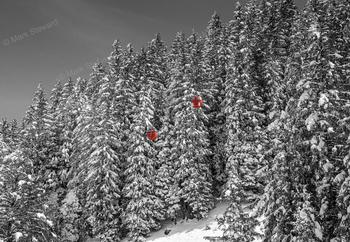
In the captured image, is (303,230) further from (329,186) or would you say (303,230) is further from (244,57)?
(244,57)

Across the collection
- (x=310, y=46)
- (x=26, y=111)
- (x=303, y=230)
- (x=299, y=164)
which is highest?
(x=26, y=111)

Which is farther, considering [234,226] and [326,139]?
[234,226]

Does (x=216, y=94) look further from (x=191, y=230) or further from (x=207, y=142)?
(x=191, y=230)

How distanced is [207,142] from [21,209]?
83.2ft

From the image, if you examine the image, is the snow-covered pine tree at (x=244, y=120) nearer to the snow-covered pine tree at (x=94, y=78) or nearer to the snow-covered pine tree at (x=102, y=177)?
the snow-covered pine tree at (x=102, y=177)

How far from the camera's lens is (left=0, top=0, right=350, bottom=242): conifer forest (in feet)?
48.6

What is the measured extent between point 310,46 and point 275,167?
6.26m

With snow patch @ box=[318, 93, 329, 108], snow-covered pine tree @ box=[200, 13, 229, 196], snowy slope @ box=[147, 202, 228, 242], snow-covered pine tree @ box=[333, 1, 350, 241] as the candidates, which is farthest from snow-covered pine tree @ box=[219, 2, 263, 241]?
snow patch @ box=[318, 93, 329, 108]

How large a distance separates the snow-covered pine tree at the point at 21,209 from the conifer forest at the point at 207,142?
6 cm

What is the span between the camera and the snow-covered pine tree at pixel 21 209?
12.9 m

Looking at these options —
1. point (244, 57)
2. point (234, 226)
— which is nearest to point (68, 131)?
point (244, 57)

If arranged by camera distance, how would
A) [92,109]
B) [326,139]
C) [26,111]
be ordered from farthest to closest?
[26,111], [92,109], [326,139]

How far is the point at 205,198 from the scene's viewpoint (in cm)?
3334

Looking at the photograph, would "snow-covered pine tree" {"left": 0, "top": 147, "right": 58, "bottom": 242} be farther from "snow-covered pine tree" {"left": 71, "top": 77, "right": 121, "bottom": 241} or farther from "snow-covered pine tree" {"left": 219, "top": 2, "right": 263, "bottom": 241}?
"snow-covered pine tree" {"left": 219, "top": 2, "right": 263, "bottom": 241}
